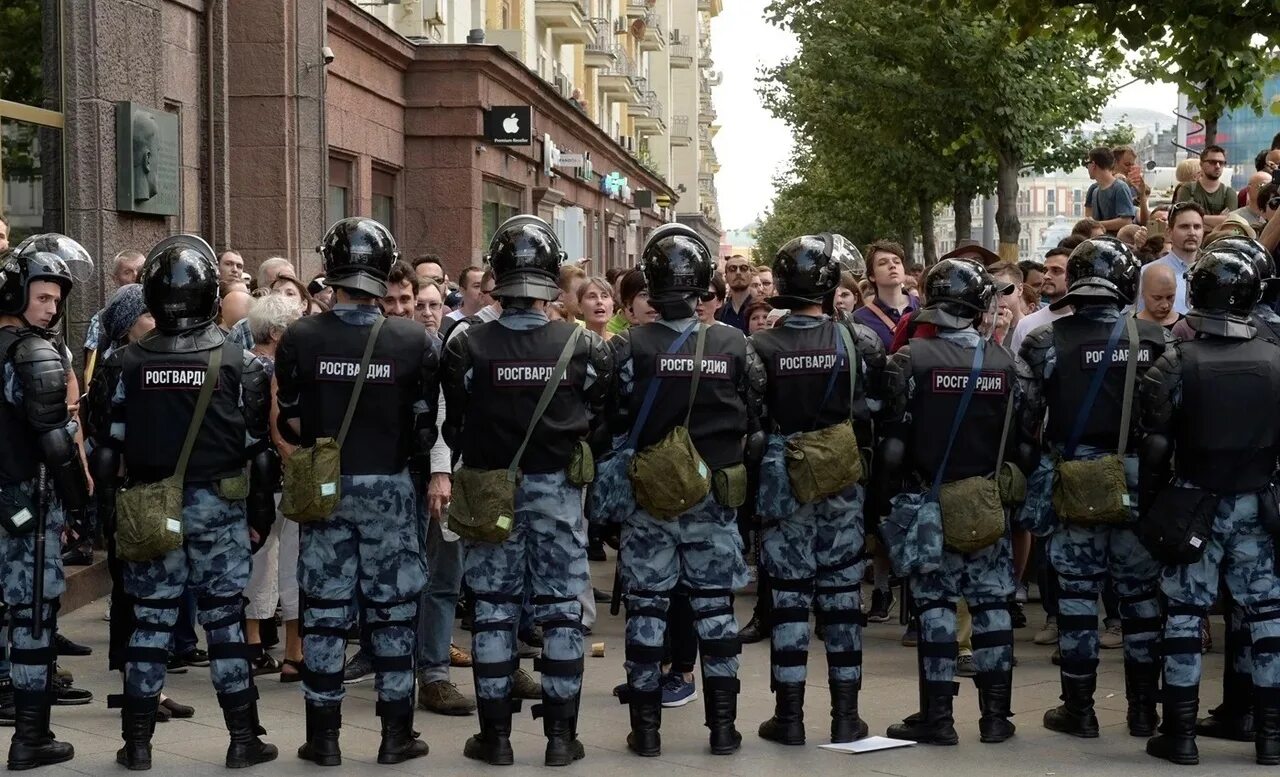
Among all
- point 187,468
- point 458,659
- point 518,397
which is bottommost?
point 458,659

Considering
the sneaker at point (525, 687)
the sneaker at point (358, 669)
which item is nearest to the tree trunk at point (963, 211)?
the sneaker at point (358, 669)

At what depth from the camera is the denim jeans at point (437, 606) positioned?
25.3ft

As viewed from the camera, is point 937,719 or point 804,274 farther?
point 804,274

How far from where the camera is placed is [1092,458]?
7.10 meters

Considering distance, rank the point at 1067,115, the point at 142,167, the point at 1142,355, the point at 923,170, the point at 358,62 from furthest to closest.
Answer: the point at 923,170 < the point at 1067,115 < the point at 358,62 < the point at 142,167 < the point at 1142,355

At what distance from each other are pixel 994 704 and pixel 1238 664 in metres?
1.02

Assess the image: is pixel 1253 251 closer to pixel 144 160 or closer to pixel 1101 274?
pixel 1101 274

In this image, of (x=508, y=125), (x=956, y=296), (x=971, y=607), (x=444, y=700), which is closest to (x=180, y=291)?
(x=444, y=700)

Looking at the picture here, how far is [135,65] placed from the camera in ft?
41.1

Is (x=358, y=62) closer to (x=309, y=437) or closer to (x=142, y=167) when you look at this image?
(x=142, y=167)

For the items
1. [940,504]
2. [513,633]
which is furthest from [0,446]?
[940,504]

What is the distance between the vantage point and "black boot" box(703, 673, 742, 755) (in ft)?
22.5

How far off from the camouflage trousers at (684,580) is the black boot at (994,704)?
1.03 m

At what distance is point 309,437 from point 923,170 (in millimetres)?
24764
